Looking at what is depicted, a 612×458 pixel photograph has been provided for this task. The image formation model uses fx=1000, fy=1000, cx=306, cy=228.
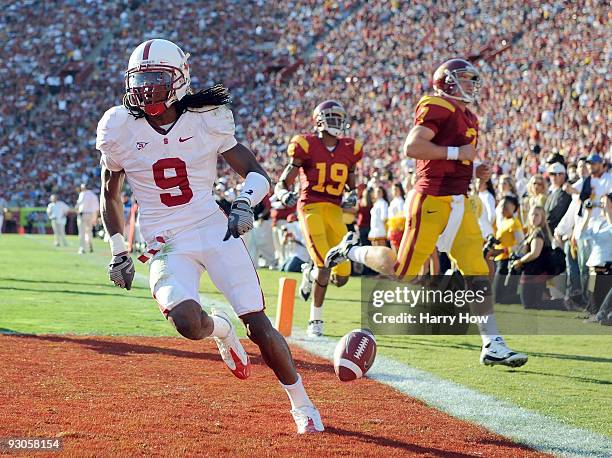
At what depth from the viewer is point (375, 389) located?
562cm

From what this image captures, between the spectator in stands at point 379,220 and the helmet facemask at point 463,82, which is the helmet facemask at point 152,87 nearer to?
the helmet facemask at point 463,82

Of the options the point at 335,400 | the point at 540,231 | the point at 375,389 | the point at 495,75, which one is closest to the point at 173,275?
the point at 335,400

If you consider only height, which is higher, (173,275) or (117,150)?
(117,150)

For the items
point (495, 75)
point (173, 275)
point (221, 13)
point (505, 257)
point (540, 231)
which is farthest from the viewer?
point (221, 13)

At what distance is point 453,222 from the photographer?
6.42 metres

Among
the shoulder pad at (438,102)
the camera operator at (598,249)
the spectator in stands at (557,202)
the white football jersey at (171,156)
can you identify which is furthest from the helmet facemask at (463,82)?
the spectator in stands at (557,202)

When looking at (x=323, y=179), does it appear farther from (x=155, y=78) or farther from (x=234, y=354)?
(x=155, y=78)

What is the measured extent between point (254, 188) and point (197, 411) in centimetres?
112

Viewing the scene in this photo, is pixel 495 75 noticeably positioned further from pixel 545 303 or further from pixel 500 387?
pixel 500 387

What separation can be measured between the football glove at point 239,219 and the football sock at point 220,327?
2.13 feet

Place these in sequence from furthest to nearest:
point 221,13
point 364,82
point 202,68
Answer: point 221,13 → point 202,68 → point 364,82

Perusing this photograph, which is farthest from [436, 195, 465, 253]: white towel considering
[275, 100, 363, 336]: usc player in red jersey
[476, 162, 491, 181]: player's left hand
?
[275, 100, 363, 336]: usc player in red jersey

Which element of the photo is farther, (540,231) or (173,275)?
(540,231)

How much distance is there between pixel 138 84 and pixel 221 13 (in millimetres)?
34586
